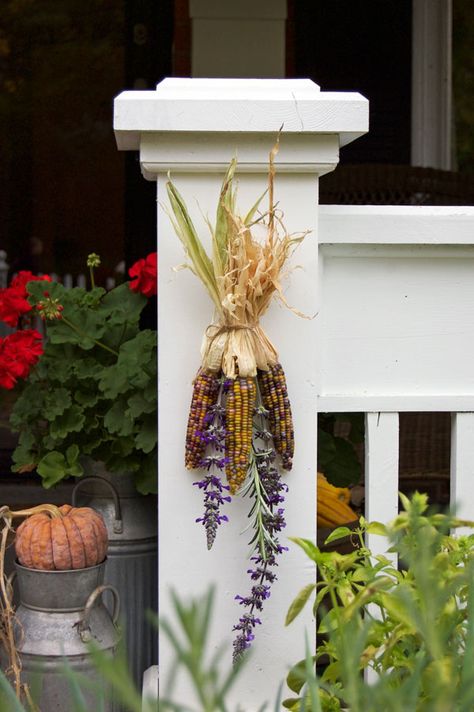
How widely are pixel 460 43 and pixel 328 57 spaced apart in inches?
35.2

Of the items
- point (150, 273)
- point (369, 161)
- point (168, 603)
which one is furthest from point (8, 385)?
point (369, 161)

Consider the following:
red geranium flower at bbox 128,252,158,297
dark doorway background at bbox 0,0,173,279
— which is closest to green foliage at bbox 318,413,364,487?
red geranium flower at bbox 128,252,158,297

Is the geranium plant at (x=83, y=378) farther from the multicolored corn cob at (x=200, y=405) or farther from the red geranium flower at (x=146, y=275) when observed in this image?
the multicolored corn cob at (x=200, y=405)

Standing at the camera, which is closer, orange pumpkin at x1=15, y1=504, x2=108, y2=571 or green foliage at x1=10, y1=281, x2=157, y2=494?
A: orange pumpkin at x1=15, y1=504, x2=108, y2=571

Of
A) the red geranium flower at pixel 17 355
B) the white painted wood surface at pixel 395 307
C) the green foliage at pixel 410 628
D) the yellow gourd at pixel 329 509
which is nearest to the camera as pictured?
the green foliage at pixel 410 628

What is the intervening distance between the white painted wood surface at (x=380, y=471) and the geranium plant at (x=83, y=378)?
0.43 metres

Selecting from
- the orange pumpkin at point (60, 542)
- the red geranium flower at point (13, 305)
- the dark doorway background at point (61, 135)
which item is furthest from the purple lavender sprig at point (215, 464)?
the dark doorway background at point (61, 135)

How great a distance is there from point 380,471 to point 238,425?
312 millimetres

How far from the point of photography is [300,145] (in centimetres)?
146

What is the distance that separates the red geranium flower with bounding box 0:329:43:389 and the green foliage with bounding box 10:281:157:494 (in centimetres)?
4

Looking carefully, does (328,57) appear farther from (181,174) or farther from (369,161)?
(181,174)

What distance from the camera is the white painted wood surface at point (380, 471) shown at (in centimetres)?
158

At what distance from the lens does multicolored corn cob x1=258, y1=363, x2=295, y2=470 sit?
1.44 meters

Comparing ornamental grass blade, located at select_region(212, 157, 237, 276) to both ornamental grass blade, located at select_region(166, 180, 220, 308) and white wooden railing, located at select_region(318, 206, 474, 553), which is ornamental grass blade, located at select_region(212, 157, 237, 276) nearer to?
ornamental grass blade, located at select_region(166, 180, 220, 308)
